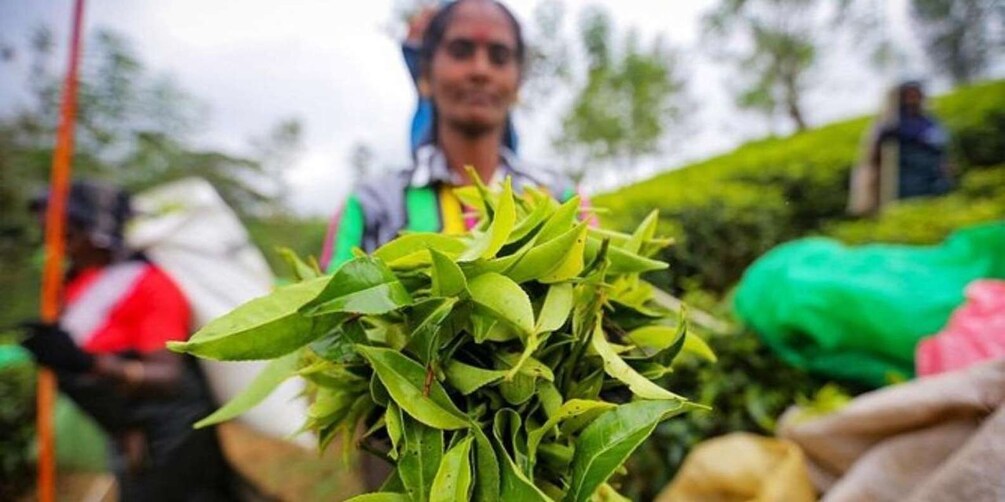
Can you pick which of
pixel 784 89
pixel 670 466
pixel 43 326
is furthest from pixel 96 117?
pixel 784 89

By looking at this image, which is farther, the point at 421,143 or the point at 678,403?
the point at 421,143

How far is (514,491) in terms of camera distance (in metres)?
0.50

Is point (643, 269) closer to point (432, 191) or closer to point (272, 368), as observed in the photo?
point (272, 368)

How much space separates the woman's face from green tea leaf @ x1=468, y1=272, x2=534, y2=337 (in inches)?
39.6

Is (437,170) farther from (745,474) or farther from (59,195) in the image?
(59,195)

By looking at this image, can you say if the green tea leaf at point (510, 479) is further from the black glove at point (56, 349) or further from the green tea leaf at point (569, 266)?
the black glove at point (56, 349)

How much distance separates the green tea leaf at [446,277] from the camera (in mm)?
500

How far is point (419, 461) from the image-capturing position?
1.70ft

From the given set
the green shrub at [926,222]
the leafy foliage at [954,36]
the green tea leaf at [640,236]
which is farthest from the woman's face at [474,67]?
the leafy foliage at [954,36]

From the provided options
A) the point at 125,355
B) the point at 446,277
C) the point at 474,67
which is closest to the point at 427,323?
the point at 446,277

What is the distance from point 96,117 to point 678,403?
8.92 metres

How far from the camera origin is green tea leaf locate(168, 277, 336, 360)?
0.49 metres

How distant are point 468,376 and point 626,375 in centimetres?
15

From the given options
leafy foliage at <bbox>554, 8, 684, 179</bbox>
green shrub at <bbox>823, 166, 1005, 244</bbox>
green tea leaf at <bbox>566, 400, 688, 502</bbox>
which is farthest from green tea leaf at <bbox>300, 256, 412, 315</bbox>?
leafy foliage at <bbox>554, 8, 684, 179</bbox>
